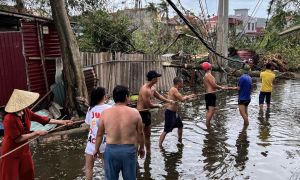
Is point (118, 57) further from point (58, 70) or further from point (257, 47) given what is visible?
point (257, 47)

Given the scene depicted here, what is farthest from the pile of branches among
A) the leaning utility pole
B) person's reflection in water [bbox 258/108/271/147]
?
person's reflection in water [bbox 258/108/271/147]

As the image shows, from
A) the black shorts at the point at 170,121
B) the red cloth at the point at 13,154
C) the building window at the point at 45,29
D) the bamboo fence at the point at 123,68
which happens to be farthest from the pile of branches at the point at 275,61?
the red cloth at the point at 13,154

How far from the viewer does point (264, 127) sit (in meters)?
10.9

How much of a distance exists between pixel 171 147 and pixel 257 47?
19.7 metres

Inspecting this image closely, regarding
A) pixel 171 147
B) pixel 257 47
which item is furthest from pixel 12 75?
pixel 257 47

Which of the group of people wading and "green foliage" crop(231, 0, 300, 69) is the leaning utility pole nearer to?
"green foliage" crop(231, 0, 300, 69)

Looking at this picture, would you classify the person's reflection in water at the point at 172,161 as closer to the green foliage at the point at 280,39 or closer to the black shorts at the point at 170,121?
the black shorts at the point at 170,121

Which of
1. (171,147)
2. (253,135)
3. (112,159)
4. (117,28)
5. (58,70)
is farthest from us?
(117,28)

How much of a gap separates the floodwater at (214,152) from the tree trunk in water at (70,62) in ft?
4.49

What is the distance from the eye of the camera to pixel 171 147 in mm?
8898

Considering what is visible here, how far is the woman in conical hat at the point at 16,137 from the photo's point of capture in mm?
5059

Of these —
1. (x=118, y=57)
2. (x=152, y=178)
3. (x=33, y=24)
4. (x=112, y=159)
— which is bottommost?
(x=152, y=178)

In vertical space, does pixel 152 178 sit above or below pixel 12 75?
below

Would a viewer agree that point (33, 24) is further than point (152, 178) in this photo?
Yes
